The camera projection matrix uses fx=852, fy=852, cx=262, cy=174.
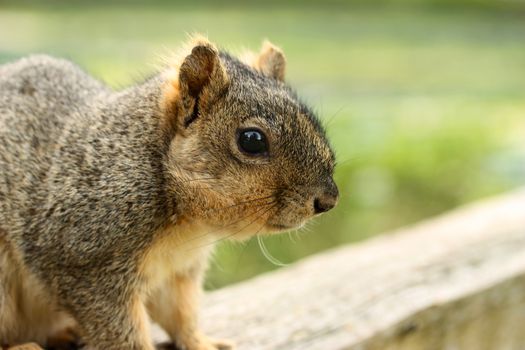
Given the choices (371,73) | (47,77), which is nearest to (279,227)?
(47,77)

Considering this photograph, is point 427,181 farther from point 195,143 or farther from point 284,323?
point 195,143

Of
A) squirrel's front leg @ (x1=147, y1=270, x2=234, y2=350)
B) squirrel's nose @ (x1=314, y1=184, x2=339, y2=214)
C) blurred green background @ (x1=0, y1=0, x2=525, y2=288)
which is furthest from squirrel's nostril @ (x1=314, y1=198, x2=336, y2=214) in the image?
blurred green background @ (x1=0, y1=0, x2=525, y2=288)

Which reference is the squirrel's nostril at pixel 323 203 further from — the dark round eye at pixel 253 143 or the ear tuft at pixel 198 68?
the ear tuft at pixel 198 68

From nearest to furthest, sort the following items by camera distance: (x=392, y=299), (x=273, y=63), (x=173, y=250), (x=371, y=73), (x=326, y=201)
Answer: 1. (x=326, y=201)
2. (x=173, y=250)
3. (x=273, y=63)
4. (x=392, y=299)
5. (x=371, y=73)

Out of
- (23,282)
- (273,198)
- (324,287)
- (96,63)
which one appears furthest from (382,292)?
(96,63)

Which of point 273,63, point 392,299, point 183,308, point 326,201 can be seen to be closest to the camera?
point 326,201

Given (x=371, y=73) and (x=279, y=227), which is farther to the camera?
(x=371, y=73)

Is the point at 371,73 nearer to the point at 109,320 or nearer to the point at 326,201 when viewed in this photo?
the point at 326,201
